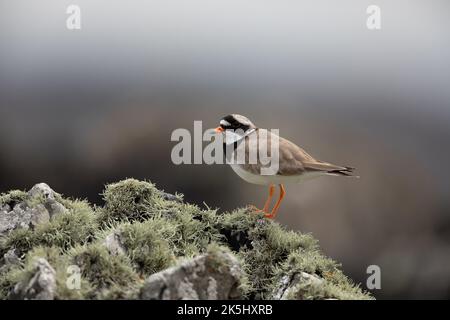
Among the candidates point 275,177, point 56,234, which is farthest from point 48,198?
point 275,177

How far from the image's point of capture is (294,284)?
284 cm

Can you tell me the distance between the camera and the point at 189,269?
7.77 ft

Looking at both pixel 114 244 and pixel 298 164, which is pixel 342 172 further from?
pixel 114 244

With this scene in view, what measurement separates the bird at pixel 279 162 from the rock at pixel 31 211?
3.44 feet

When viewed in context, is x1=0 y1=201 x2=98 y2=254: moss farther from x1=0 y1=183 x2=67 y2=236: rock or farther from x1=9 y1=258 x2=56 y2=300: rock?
x1=9 y1=258 x2=56 y2=300: rock

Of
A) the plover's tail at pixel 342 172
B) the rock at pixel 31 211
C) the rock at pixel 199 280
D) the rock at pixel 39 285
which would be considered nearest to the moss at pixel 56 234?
the rock at pixel 31 211

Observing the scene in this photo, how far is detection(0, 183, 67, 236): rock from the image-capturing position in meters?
3.20

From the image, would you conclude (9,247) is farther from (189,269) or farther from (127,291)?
(189,269)

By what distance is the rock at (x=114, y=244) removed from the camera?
107 inches

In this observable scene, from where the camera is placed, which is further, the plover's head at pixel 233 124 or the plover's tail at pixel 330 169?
the plover's head at pixel 233 124

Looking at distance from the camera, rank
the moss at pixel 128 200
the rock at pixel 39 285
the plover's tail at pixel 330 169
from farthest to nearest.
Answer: the moss at pixel 128 200 → the plover's tail at pixel 330 169 → the rock at pixel 39 285

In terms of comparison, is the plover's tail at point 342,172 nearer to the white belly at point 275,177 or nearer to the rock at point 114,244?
the white belly at point 275,177

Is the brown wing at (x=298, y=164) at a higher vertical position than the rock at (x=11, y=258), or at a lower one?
higher
